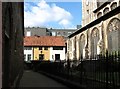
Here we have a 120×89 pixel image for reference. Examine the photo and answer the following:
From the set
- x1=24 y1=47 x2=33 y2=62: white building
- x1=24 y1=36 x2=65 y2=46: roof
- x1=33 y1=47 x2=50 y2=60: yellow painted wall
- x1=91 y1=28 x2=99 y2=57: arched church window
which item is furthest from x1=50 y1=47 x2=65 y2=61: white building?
x1=91 y1=28 x2=99 y2=57: arched church window

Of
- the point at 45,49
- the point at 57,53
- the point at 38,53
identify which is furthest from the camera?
the point at 45,49

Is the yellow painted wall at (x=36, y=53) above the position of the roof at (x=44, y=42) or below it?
below

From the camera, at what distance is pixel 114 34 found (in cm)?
5062

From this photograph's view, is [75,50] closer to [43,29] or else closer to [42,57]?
[42,57]

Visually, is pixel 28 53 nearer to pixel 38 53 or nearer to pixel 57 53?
pixel 38 53

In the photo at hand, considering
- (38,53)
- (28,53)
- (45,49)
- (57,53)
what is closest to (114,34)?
(57,53)

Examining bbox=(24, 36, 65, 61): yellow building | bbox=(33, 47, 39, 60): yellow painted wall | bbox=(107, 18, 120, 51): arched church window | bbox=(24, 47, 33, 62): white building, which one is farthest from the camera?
bbox=(24, 36, 65, 61): yellow building

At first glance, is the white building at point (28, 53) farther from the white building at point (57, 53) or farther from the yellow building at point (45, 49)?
the white building at point (57, 53)

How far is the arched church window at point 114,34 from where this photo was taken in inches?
1925

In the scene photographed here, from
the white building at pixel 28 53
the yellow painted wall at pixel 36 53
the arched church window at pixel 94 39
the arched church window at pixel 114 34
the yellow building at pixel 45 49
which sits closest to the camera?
the arched church window at pixel 114 34

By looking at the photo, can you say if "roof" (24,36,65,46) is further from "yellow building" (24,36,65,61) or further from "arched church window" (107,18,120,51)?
"arched church window" (107,18,120,51)

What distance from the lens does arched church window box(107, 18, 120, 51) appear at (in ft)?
160

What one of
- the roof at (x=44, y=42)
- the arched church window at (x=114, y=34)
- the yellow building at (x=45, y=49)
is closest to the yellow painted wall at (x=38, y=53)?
the yellow building at (x=45, y=49)

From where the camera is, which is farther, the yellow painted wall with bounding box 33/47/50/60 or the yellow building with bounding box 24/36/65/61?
the yellow building with bounding box 24/36/65/61
